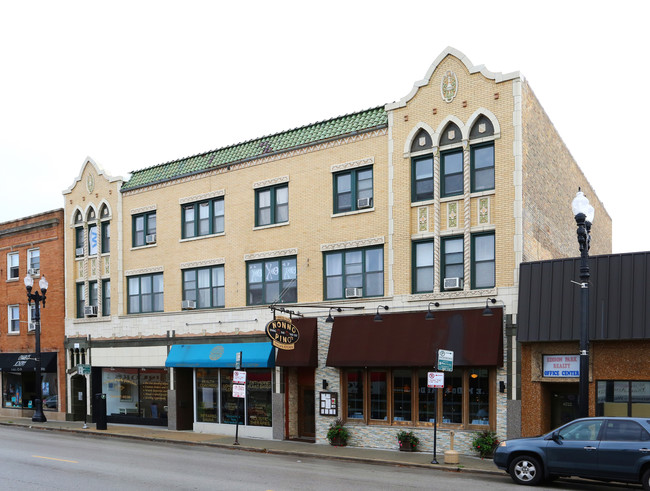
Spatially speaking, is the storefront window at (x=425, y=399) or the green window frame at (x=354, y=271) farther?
the green window frame at (x=354, y=271)

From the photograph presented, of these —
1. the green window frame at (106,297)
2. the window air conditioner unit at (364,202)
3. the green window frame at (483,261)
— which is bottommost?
the green window frame at (106,297)

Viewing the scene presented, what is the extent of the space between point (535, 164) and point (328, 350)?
9.08 meters

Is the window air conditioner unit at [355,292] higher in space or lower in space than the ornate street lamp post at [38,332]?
higher

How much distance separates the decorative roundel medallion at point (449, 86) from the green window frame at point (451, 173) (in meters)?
1.72

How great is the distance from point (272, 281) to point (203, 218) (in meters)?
4.71

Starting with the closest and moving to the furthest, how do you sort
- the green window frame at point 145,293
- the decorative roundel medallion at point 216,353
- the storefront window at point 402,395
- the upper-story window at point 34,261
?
the storefront window at point 402,395 < the decorative roundel medallion at point 216,353 < the green window frame at point 145,293 < the upper-story window at point 34,261

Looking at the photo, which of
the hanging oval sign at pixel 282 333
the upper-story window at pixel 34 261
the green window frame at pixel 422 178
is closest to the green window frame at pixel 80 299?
the upper-story window at pixel 34 261

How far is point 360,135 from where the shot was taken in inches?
1021

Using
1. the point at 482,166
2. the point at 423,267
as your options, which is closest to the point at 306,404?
the point at 423,267

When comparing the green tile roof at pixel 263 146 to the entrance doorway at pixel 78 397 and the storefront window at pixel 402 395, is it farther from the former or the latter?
the entrance doorway at pixel 78 397

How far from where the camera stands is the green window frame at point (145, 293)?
3231cm

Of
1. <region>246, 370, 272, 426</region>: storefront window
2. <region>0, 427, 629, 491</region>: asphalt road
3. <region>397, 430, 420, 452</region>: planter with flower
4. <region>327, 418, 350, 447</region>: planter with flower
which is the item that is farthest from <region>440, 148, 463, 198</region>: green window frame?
<region>246, 370, 272, 426</region>: storefront window

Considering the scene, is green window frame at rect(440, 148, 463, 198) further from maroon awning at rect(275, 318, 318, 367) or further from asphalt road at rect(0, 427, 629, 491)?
asphalt road at rect(0, 427, 629, 491)

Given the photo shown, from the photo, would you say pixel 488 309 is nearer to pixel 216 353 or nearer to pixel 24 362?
pixel 216 353
